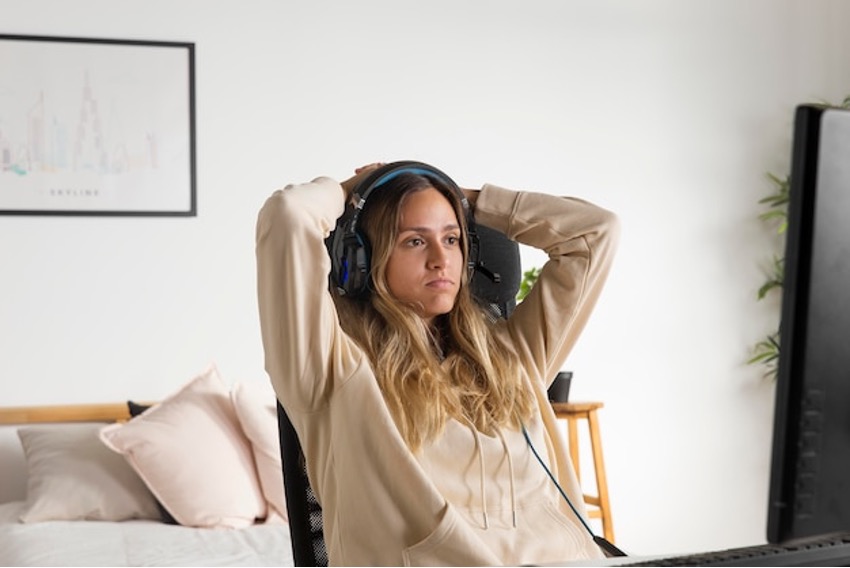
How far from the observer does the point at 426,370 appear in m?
1.72

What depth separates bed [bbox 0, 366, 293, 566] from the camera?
10.0 feet

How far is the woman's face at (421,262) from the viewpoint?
1790 millimetres

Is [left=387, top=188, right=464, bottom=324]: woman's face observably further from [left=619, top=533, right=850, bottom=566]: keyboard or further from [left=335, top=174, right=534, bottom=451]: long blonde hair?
A: [left=619, top=533, right=850, bottom=566]: keyboard

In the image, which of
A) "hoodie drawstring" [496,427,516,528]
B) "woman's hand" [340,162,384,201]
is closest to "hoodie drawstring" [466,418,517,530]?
"hoodie drawstring" [496,427,516,528]

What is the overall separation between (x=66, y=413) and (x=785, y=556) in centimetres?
314

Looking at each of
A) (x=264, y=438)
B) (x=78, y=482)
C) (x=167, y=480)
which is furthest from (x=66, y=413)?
(x=264, y=438)

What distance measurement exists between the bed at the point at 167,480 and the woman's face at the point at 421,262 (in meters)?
1.36

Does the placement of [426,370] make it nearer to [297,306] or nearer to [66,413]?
[297,306]

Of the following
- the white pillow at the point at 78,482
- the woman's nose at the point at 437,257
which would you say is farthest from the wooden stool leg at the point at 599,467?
the woman's nose at the point at 437,257

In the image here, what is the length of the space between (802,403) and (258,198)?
330cm

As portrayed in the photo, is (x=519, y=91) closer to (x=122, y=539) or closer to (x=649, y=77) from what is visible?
(x=649, y=77)

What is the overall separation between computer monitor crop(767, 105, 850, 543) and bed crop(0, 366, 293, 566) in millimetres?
2373

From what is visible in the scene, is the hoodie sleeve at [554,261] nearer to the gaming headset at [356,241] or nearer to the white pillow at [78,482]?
the gaming headset at [356,241]

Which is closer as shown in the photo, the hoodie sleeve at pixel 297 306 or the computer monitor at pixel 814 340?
the computer monitor at pixel 814 340
